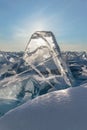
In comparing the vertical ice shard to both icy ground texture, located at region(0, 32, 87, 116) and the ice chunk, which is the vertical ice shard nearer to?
icy ground texture, located at region(0, 32, 87, 116)

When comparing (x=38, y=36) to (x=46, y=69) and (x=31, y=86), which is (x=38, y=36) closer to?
(x=46, y=69)

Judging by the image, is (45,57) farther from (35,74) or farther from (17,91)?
(17,91)

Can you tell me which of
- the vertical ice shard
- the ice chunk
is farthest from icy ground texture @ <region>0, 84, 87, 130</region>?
the vertical ice shard

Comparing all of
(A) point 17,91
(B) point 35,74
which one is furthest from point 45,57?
(A) point 17,91

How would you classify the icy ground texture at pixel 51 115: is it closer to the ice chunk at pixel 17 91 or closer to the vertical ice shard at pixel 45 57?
the ice chunk at pixel 17 91

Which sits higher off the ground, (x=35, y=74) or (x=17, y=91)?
(x=35, y=74)

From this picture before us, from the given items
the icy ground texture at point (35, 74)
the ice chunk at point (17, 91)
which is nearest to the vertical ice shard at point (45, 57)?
the icy ground texture at point (35, 74)

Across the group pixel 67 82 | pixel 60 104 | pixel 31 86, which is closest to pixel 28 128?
pixel 60 104
